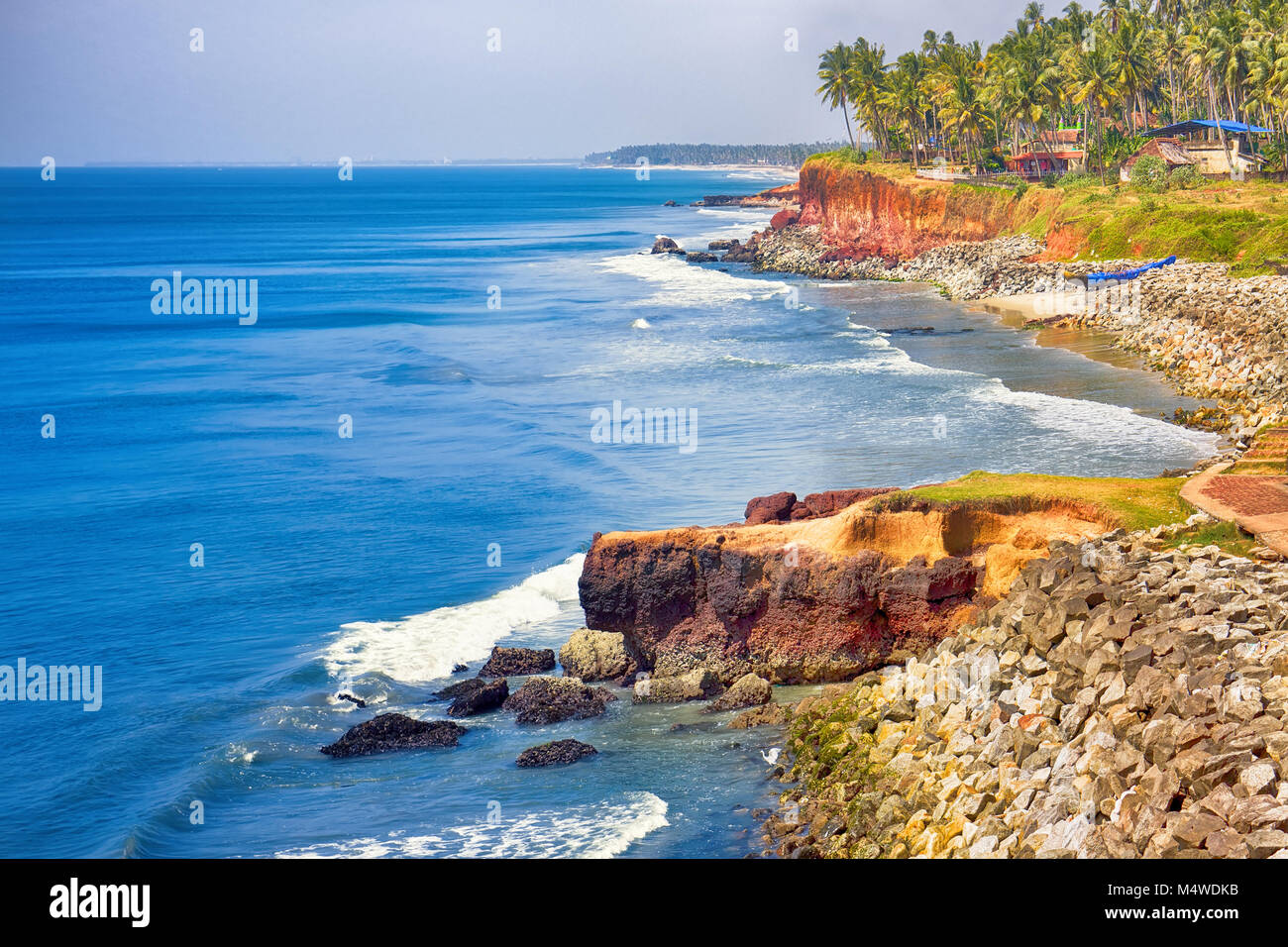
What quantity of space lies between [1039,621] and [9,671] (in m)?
21.6

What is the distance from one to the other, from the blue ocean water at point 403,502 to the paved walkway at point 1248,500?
28.4ft

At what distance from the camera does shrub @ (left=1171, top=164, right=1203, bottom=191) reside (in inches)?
2918

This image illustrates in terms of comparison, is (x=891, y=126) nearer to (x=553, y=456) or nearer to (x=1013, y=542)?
(x=553, y=456)

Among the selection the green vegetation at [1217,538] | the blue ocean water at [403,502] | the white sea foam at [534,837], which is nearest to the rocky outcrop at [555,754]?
the blue ocean water at [403,502]

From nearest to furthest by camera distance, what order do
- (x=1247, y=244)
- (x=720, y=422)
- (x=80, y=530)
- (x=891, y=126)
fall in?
(x=80, y=530), (x=720, y=422), (x=1247, y=244), (x=891, y=126)

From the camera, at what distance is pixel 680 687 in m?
22.7

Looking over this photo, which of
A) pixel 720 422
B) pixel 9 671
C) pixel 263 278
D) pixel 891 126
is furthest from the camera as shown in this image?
pixel 891 126

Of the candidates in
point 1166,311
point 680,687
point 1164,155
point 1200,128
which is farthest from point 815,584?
point 1200,128

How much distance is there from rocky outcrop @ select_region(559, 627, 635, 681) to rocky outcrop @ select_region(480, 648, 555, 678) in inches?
22.5

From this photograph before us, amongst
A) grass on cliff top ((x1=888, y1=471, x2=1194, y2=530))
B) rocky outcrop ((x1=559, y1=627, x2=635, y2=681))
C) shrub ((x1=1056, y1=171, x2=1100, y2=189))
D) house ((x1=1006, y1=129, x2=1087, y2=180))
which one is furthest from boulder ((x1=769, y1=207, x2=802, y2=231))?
rocky outcrop ((x1=559, y1=627, x2=635, y2=681))

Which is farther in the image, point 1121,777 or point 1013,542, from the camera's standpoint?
point 1013,542

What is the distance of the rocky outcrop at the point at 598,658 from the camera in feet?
79.2

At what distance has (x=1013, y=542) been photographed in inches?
874
